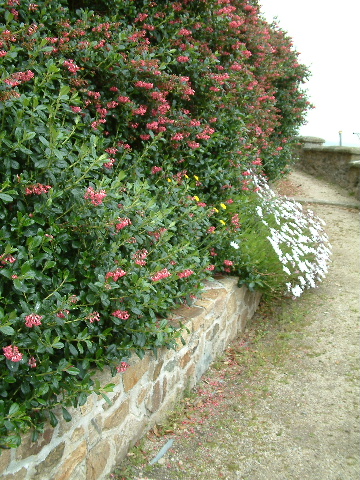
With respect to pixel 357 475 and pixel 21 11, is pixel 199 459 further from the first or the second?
pixel 21 11

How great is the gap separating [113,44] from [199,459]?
110 inches

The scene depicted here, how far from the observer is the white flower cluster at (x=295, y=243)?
4711mm

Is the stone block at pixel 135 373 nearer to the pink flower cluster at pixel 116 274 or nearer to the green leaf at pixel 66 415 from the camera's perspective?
the green leaf at pixel 66 415

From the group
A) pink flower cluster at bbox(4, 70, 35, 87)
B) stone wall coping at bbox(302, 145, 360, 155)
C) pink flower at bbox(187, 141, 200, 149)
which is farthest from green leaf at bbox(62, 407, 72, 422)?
stone wall coping at bbox(302, 145, 360, 155)

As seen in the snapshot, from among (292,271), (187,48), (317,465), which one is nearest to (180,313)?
(317,465)

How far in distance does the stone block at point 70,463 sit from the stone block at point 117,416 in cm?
19

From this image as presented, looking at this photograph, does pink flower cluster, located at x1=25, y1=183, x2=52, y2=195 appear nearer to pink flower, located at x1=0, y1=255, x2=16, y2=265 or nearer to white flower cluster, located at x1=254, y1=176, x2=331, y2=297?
pink flower, located at x1=0, y1=255, x2=16, y2=265

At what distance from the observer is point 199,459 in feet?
8.93

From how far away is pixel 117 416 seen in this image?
2.51 metres

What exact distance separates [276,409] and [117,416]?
1.28m

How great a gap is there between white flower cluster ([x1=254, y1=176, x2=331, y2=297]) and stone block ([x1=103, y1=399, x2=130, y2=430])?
88.8 inches

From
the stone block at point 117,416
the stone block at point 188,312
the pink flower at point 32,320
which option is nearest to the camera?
the pink flower at point 32,320

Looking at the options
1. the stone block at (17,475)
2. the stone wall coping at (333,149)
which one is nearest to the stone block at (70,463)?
the stone block at (17,475)

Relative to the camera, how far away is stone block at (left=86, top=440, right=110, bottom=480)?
2.31 metres
